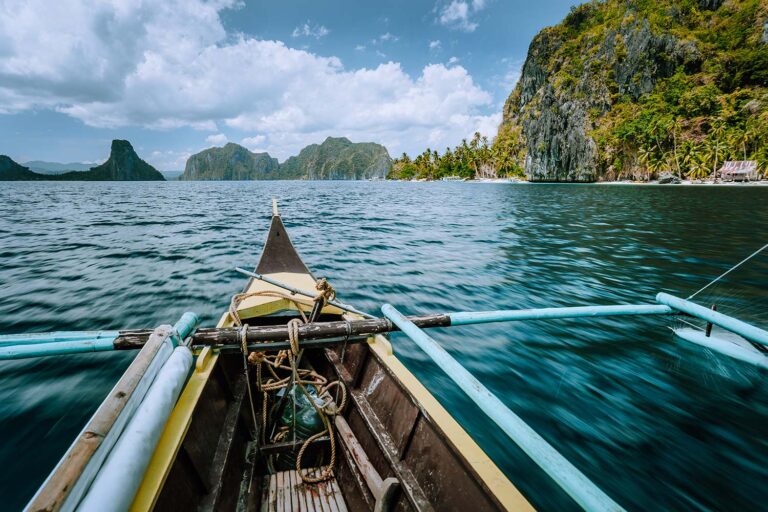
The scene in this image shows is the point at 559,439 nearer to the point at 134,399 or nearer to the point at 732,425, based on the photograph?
the point at 732,425

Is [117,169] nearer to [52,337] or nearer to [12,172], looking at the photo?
[12,172]

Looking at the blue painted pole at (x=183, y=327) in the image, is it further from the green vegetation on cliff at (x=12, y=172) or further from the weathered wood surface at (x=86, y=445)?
the green vegetation on cliff at (x=12, y=172)

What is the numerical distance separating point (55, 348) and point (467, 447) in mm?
3374

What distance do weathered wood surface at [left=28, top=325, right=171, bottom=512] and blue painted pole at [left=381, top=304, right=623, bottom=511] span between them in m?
1.97

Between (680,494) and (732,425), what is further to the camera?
(732,425)

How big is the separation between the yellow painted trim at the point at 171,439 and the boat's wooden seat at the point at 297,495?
1110 mm

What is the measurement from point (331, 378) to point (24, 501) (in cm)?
287

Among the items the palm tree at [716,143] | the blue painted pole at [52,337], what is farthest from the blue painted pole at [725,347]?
the palm tree at [716,143]

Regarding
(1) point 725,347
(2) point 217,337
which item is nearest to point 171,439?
(2) point 217,337

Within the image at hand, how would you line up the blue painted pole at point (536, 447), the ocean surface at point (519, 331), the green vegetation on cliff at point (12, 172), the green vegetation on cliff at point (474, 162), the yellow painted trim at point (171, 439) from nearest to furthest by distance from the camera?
the blue painted pole at point (536, 447) < the yellow painted trim at point (171, 439) < the ocean surface at point (519, 331) < the green vegetation on cliff at point (474, 162) < the green vegetation on cliff at point (12, 172)

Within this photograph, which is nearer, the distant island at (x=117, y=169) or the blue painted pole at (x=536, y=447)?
the blue painted pole at (x=536, y=447)

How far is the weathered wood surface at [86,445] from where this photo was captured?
3.89 feet

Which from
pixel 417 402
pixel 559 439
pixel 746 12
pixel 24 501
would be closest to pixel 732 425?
pixel 559 439

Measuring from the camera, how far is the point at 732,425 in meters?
3.77
